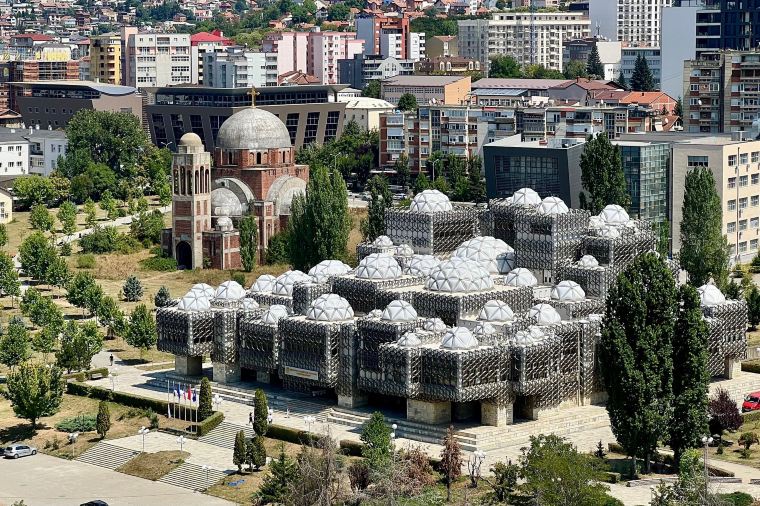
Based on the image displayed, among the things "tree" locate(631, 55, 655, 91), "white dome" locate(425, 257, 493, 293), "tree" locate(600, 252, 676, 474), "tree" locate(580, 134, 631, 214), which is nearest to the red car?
"tree" locate(600, 252, 676, 474)

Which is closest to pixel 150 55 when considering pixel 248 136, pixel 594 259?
pixel 248 136

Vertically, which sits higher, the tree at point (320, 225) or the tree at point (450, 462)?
the tree at point (320, 225)

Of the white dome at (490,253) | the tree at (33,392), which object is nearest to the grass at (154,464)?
the tree at (33,392)

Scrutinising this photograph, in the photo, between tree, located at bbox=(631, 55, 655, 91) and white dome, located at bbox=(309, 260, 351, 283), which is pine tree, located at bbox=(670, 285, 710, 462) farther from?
tree, located at bbox=(631, 55, 655, 91)

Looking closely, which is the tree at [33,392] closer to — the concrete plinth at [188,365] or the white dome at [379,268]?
the concrete plinth at [188,365]

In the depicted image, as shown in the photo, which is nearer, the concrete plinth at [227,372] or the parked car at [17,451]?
the parked car at [17,451]

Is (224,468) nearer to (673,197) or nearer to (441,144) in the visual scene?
(673,197)

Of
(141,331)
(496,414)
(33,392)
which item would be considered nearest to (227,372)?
(141,331)
